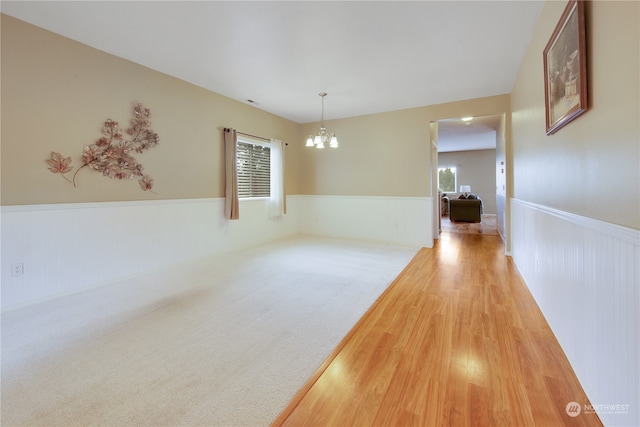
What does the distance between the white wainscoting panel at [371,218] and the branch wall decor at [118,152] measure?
346 cm

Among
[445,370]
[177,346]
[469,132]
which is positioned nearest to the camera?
[445,370]

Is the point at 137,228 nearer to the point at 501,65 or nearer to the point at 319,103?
the point at 319,103

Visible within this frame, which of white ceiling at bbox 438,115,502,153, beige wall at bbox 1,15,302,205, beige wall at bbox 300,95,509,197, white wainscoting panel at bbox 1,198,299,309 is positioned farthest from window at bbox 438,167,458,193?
beige wall at bbox 1,15,302,205

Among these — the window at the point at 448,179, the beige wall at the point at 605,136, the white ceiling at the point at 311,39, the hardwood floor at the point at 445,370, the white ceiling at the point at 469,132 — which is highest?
the white ceiling at the point at 469,132

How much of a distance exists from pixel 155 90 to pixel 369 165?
12.3 feet

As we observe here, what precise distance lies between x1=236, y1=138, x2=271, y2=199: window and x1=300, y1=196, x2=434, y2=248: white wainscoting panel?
1.25m

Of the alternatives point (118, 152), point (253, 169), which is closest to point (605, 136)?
point (118, 152)

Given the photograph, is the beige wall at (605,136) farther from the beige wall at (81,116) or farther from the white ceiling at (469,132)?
the beige wall at (81,116)

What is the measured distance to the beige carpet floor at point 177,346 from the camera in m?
1.32

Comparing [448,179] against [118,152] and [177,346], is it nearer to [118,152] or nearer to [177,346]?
[118,152]

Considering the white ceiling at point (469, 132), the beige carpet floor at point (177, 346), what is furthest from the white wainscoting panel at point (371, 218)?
the beige carpet floor at point (177, 346)

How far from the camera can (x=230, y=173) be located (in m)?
4.36

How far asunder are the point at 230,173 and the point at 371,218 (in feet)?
9.40

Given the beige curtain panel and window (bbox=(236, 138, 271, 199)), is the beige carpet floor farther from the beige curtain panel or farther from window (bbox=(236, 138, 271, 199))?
window (bbox=(236, 138, 271, 199))
